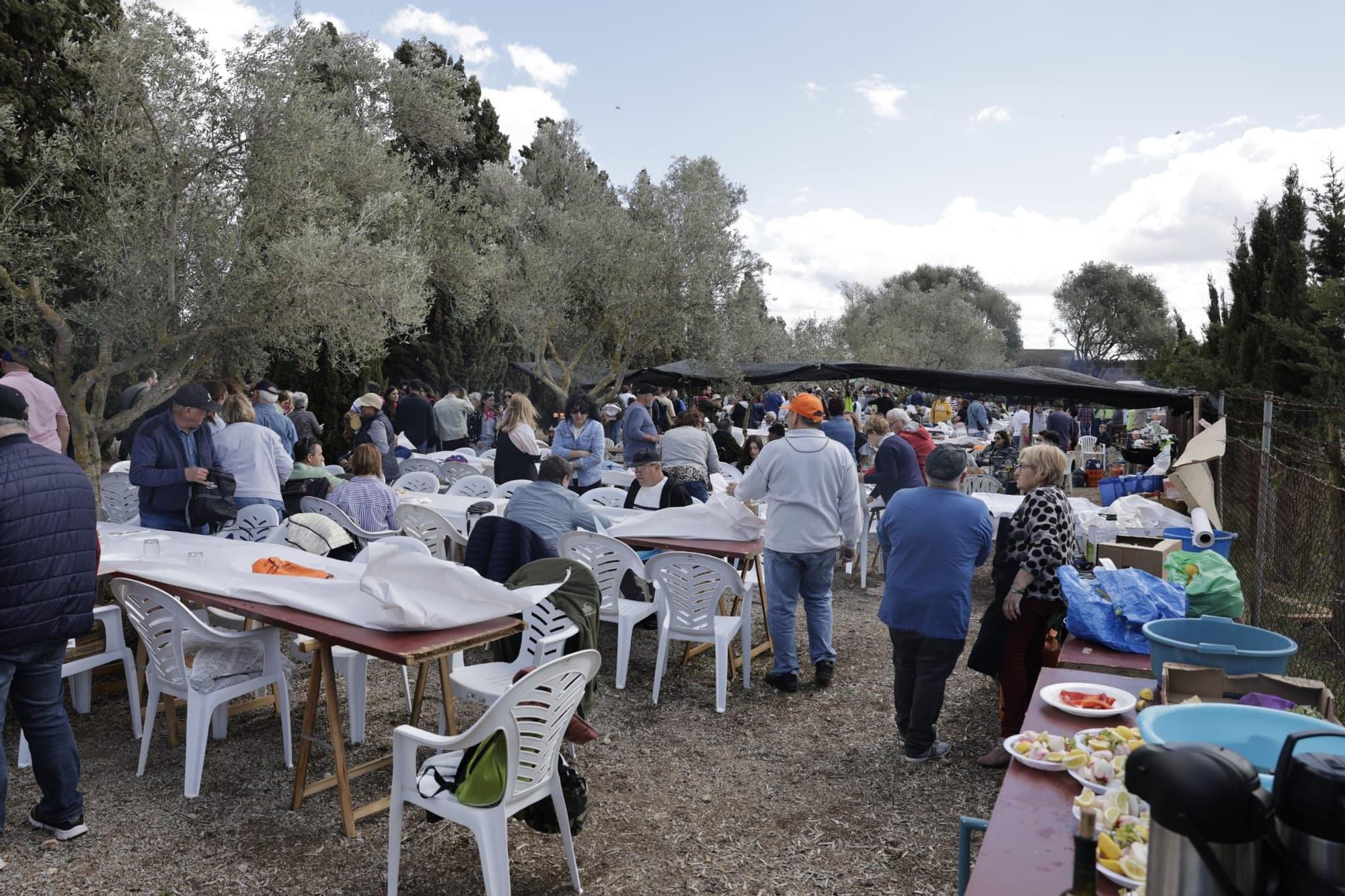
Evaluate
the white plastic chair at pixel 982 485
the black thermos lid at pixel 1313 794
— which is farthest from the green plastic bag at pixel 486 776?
the white plastic chair at pixel 982 485

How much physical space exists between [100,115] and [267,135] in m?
1.59

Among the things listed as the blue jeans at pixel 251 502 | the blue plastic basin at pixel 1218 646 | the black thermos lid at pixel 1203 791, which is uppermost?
the black thermos lid at pixel 1203 791

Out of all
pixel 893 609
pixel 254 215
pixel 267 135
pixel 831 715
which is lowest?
pixel 831 715

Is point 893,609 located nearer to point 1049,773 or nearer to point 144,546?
point 1049,773

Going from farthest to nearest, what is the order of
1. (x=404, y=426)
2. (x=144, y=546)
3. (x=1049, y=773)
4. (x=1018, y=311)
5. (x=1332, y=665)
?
(x=1018, y=311)
(x=404, y=426)
(x=1332, y=665)
(x=144, y=546)
(x=1049, y=773)

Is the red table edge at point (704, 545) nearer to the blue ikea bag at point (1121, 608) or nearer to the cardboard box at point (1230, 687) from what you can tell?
the blue ikea bag at point (1121, 608)

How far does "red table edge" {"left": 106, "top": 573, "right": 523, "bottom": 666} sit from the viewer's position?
333cm

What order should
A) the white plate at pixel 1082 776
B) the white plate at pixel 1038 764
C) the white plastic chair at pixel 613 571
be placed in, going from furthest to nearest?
the white plastic chair at pixel 613 571 < the white plate at pixel 1038 764 < the white plate at pixel 1082 776

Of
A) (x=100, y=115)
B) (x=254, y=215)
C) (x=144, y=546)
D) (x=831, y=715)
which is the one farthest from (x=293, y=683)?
(x=100, y=115)

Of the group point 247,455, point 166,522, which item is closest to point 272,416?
point 247,455

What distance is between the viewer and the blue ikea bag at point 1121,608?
3.49 m

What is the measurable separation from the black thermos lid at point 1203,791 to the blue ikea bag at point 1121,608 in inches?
105

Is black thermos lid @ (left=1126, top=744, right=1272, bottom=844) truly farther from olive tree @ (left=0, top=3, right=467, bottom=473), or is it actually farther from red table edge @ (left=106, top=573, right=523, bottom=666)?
olive tree @ (left=0, top=3, right=467, bottom=473)

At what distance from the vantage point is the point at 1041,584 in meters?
4.09
